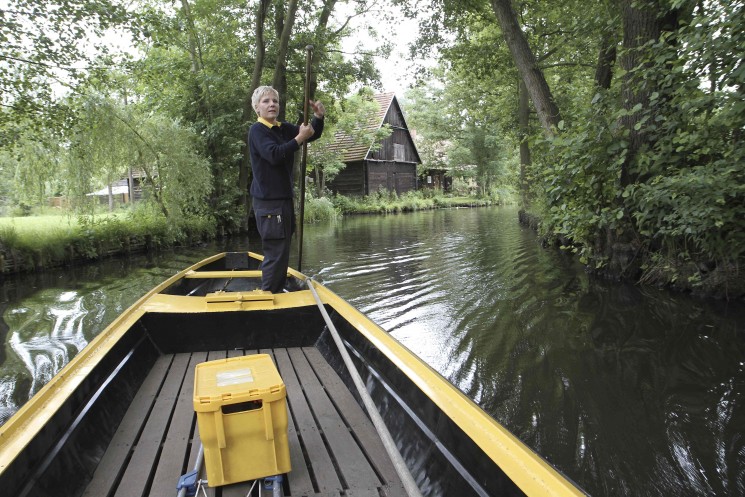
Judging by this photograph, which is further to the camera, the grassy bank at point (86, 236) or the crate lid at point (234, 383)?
the grassy bank at point (86, 236)

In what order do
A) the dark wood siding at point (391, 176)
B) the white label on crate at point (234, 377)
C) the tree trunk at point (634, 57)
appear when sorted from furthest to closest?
the dark wood siding at point (391, 176), the tree trunk at point (634, 57), the white label on crate at point (234, 377)

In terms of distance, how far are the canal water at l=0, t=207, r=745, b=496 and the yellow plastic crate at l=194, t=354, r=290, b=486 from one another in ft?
5.34

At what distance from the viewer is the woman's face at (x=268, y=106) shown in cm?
333

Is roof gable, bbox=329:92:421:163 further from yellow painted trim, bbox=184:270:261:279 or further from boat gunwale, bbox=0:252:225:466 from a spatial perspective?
boat gunwale, bbox=0:252:225:466

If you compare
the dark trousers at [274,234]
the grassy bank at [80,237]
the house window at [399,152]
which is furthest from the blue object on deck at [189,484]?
the house window at [399,152]

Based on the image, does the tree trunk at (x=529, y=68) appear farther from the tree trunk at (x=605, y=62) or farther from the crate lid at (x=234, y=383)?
the crate lid at (x=234, y=383)

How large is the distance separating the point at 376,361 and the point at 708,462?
182cm

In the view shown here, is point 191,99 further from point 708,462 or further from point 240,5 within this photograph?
point 708,462

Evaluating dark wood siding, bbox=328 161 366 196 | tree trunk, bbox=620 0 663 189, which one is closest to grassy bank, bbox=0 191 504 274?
tree trunk, bbox=620 0 663 189

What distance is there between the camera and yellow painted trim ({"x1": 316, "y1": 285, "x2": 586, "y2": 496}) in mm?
1211

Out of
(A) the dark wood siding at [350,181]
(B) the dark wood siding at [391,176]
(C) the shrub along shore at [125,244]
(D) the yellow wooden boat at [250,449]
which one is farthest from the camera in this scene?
(B) the dark wood siding at [391,176]

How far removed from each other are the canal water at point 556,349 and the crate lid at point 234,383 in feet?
5.52

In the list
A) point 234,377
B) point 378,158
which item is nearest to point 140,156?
point 234,377

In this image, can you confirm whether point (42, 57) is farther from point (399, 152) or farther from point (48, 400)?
point (399, 152)
